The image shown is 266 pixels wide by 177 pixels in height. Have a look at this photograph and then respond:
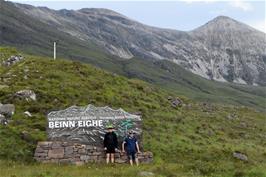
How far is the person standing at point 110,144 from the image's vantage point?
32.6 metres

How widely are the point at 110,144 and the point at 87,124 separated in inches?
A: 122

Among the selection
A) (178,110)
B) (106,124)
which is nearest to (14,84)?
(106,124)

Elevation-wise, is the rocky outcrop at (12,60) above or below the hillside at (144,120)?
above

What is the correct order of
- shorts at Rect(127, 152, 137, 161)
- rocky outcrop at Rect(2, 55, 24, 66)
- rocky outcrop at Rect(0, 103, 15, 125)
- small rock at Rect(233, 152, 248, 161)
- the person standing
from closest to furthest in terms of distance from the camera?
the person standing < shorts at Rect(127, 152, 137, 161) < rocky outcrop at Rect(0, 103, 15, 125) < small rock at Rect(233, 152, 248, 161) < rocky outcrop at Rect(2, 55, 24, 66)

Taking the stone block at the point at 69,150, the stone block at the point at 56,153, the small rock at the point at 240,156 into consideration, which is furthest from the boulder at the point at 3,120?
the small rock at the point at 240,156

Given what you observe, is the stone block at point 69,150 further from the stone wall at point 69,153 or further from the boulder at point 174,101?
the boulder at point 174,101

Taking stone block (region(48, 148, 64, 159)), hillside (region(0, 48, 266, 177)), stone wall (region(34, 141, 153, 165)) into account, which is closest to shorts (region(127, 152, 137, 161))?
stone wall (region(34, 141, 153, 165))

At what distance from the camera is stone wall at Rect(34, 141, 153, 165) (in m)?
32.6

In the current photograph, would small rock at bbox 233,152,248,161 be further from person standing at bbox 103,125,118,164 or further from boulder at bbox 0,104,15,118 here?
boulder at bbox 0,104,15,118

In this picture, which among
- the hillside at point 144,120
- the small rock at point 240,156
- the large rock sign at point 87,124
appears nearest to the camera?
the large rock sign at point 87,124

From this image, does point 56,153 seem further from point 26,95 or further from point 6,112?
point 26,95

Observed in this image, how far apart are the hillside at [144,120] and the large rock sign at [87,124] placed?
2.13 m

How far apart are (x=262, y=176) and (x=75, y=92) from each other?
903 inches

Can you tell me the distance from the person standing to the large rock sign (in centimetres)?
174
